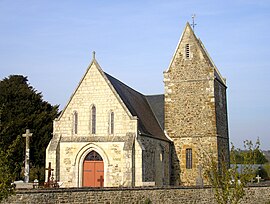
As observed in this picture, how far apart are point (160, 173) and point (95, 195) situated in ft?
34.9

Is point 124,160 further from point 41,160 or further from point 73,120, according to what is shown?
point 41,160

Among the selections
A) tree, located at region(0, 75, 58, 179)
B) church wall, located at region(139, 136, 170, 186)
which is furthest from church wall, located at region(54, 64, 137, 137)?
tree, located at region(0, 75, 58, 179)

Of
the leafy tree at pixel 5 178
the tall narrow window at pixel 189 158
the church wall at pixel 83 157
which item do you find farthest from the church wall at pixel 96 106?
the leafy tree at pixel 5 178

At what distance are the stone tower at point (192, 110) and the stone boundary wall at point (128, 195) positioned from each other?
6.17 metres

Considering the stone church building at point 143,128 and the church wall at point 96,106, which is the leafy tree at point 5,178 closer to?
the stone church building at point 143,128

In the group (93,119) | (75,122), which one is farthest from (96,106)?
(75,122)

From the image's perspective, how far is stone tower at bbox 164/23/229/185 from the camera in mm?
28531

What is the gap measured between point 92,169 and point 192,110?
8711mm

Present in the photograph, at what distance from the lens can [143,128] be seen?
25500 millimetres

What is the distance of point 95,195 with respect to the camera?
1698 centimetres

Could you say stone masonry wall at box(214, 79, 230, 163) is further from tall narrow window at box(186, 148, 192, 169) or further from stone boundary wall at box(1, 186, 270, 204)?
stone boundary wall at box(1, 186, 270, 204)

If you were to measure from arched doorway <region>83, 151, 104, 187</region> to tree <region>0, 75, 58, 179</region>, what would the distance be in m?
9.31

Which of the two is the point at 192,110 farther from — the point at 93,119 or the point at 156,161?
the point at 93,119

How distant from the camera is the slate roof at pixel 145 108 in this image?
26.2 m
